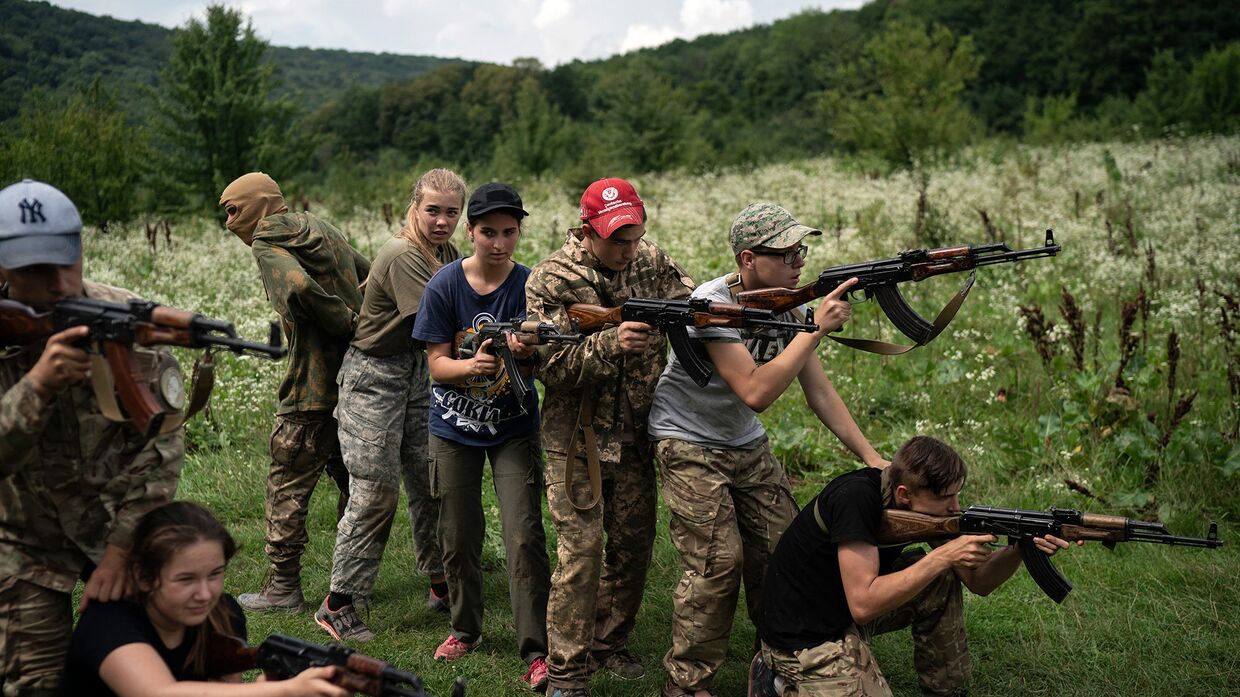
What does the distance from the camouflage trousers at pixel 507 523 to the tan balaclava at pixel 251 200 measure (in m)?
1.72

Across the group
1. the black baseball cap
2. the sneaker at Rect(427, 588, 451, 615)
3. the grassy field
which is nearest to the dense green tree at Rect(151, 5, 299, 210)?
the grassy field

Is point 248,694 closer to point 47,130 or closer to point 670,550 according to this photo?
point 670,550

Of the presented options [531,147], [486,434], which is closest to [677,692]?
[486,434]

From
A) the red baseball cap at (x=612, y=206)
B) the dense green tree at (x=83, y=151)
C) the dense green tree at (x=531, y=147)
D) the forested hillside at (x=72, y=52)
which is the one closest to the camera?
the red baseball cap at (x=612, y=206)

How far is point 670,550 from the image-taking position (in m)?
5.74

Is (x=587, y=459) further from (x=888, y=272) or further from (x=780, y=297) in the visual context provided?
(x=888, y=272)

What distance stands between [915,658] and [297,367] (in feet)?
11.1

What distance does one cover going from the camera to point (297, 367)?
5.07 meters

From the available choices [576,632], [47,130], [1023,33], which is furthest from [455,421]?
[1023,33]

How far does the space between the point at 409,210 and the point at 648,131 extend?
2035cm

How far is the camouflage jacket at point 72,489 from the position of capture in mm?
2855

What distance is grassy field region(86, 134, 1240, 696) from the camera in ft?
15.1

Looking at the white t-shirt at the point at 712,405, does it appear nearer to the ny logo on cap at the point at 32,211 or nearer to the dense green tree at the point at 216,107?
the ny logo on cap at the point at 32,211

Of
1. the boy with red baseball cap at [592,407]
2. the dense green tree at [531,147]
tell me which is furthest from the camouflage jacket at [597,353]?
the dense green tree at [531,147]
